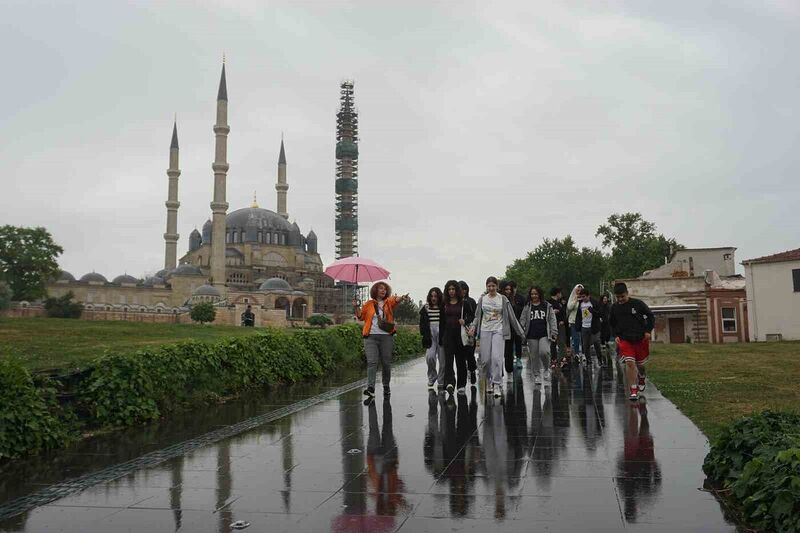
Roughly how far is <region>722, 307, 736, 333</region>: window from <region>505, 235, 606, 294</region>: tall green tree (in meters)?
24.1

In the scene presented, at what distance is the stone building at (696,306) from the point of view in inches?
1567

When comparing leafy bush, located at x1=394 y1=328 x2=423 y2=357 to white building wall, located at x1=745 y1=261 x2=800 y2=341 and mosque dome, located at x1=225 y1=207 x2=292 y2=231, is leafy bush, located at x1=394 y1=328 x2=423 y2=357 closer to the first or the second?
white building wall, located at x1=745 y1=261 x2=800 y2=341

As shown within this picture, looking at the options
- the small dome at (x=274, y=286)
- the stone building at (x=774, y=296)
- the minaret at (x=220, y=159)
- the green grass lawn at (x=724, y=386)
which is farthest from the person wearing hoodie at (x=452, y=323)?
the small dome at (x=274, y=286)

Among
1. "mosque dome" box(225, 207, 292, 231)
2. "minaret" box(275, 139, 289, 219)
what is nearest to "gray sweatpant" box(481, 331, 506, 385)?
"mosque dome" box(225, 207, 292, 231)

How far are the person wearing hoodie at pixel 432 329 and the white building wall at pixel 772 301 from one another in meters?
28.2

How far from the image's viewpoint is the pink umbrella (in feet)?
41.7

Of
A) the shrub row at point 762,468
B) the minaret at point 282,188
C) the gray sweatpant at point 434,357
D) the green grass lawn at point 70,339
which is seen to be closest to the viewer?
the shrub row at point 762,468

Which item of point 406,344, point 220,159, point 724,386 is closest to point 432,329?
point 724,386

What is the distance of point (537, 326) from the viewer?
11.6 m

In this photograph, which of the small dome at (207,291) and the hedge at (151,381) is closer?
the hedge at (151,381)

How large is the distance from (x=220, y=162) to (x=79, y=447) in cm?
6535

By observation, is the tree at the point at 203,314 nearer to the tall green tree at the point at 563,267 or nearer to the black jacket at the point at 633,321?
the tall green tree at the point at 563,267

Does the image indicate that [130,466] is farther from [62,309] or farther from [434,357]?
[62,309]

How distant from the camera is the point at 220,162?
6938 centimetres
